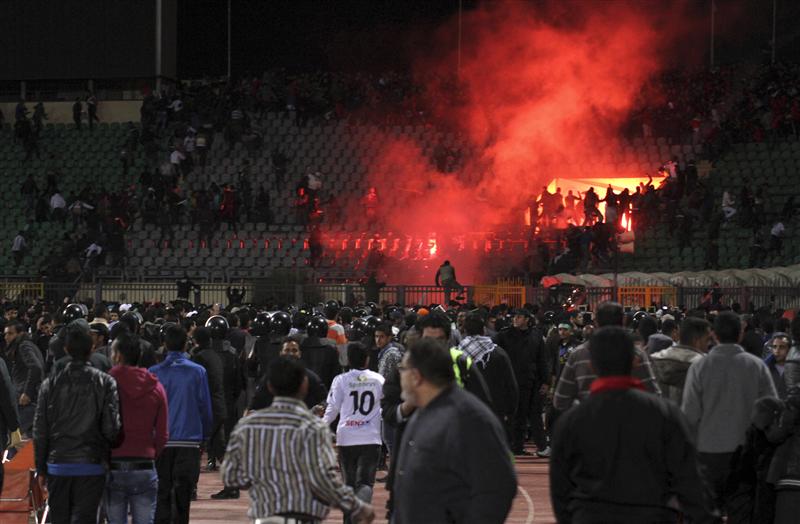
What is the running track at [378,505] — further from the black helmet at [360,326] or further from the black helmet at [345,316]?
the black helmet at [345,316]

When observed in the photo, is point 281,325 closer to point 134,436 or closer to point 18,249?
point 134,436

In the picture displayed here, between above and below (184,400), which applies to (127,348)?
above

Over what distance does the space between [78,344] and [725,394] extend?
350cm

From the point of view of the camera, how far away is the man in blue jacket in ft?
28.8

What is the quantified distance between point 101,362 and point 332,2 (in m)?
34.2

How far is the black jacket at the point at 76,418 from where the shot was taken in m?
7.36

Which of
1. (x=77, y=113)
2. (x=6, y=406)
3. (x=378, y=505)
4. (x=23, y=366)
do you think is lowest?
(x=378, y=505)

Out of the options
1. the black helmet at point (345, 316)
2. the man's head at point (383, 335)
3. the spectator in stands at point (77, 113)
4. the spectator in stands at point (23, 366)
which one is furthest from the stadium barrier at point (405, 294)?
the spectator in stands at point (77, 113)

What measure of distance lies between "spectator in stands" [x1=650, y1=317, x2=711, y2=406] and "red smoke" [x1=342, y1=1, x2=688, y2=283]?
74.2 ft

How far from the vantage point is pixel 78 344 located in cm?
734

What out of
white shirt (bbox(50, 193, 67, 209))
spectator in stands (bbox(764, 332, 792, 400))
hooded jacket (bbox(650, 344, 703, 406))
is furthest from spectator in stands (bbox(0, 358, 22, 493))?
white shirt (bbox(50, 193, 67, 209))

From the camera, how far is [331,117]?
37656 millimetres

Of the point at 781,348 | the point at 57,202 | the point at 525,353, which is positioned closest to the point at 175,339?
the point at 781,348

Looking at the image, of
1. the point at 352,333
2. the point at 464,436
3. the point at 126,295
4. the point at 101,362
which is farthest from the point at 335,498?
the point at 126,295
